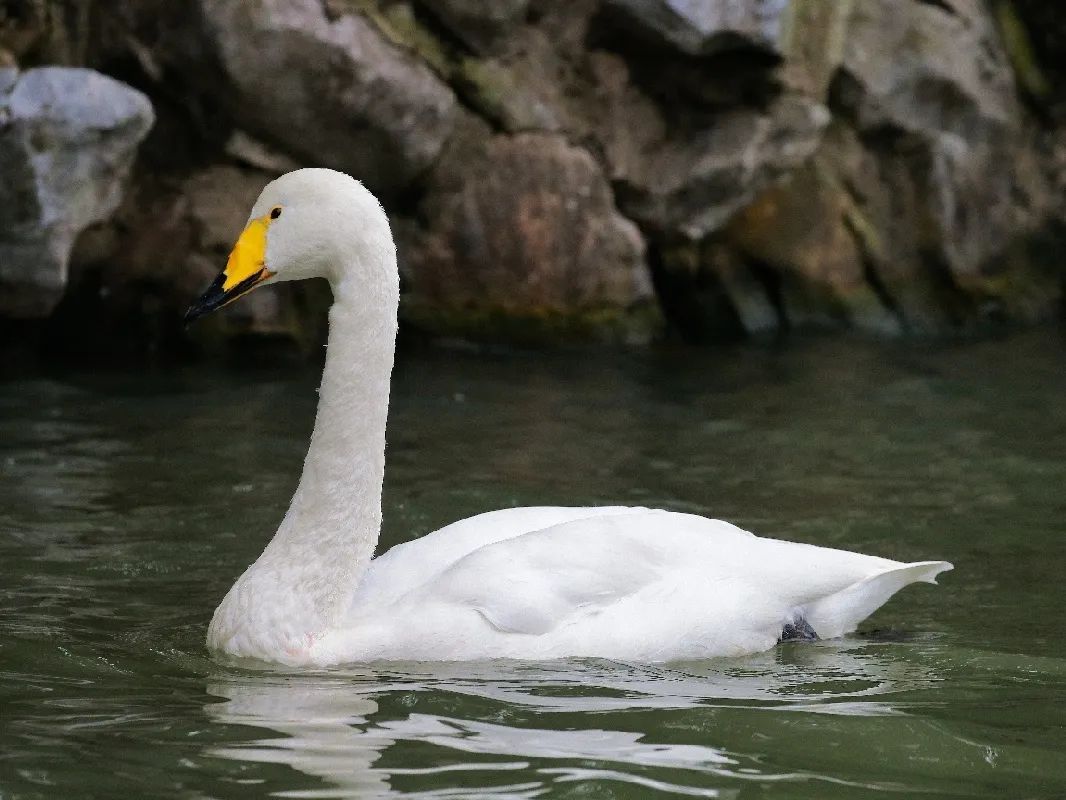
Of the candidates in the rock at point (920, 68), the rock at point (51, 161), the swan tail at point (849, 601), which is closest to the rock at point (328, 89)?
the rock at point (51, 161)

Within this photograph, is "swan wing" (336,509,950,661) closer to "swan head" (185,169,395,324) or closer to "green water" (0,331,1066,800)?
"green water" (0,331,1066,800)

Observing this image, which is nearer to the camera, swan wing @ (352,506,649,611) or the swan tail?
swan wing @ (352,506,649,611)

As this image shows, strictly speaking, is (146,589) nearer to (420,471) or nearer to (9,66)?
(420,471)

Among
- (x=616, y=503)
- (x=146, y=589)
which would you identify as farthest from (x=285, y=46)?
(x=146, y=589)

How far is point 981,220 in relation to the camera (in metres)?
15.1

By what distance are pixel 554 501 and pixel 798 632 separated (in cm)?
252

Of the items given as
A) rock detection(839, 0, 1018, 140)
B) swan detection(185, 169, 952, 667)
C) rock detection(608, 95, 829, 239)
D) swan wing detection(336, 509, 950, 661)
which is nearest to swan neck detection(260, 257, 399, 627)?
swan detection(185, 169, 952, 667)

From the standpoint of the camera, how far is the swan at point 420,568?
193 inches

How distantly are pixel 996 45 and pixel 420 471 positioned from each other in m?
8.99

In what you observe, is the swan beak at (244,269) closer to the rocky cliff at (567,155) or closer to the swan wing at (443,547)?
the swan wing at (443,547)

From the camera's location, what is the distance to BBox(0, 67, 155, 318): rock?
32.0ft

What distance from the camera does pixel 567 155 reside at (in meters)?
12.8

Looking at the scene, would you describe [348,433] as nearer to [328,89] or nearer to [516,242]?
[328,89]

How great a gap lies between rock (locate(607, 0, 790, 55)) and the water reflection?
7905 mm
